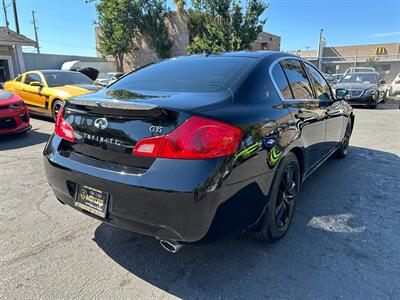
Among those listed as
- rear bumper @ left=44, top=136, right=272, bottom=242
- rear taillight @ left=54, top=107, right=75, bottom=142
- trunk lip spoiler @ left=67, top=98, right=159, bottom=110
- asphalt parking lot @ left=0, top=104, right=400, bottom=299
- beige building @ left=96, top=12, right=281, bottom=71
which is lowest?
asphalt parking lot @ left=0, top=104, right=400, bottom=299

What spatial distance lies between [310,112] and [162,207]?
6.78 feet

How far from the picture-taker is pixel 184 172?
6.22 ft

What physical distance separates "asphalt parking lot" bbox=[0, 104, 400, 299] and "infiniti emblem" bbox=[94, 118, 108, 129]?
1.09 m

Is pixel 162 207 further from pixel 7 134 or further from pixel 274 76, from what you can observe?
pixel 7 134

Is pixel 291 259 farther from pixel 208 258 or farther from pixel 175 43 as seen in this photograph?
pixel 175 43

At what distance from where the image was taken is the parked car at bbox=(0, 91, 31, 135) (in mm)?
6166

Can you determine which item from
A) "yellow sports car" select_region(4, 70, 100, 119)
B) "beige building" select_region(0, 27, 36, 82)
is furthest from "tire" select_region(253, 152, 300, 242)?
"beige building" select_region(0, 27, 36, 82)

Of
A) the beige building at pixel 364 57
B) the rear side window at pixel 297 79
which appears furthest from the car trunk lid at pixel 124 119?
the beige building at pixel 364 57

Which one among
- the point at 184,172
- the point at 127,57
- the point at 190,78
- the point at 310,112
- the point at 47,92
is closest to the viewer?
the point at 184,172

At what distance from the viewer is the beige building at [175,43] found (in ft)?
95.3

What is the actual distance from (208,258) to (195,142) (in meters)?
1.12

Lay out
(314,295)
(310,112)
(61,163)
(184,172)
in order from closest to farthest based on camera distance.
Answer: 1. (184,172)
2. (314,295)
3. (61,163)
4. (310,112)

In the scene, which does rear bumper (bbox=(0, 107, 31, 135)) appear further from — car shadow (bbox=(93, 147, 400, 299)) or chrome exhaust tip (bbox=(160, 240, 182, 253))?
chrome exhaust tip (bbox=(160, 240, 182, 253))

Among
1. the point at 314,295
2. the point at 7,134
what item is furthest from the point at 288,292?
the point at 7,134
